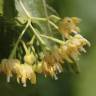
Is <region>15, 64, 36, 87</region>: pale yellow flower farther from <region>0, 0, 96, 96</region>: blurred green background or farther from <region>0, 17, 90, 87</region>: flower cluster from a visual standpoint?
<region>0, 0, 96, 96</region>: blurred green background

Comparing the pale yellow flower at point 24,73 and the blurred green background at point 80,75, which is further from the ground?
the blurred green background at point 80,75

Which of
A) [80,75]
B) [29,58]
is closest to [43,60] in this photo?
[29,58]

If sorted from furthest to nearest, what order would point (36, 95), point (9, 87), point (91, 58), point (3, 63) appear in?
point (91, 58)
point (36, 95)
point (9, 87)
point (3, 63)

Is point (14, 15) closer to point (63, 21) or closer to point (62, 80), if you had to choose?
point (63, 21)

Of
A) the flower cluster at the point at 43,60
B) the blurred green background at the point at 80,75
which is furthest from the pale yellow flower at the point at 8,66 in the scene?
the blurred green background at the point at 80,75

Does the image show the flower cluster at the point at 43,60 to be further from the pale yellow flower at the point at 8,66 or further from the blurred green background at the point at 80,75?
the blurred green background at the point at 80,75

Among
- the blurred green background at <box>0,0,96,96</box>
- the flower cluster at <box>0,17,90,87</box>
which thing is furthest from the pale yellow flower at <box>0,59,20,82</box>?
the blurred green background at <box>0,0,96,96</box>

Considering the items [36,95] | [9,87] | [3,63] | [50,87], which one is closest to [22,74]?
[3,63]

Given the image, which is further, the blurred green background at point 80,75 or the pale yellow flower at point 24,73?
the blurred green background at point 80,75
